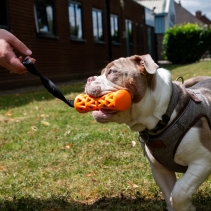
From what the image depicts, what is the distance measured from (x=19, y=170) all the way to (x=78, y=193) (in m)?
1.05

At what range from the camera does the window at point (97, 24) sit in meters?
21.3

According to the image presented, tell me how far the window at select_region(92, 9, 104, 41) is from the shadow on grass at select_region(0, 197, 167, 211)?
18.0 m

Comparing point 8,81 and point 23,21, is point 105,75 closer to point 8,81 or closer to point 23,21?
point 8,81

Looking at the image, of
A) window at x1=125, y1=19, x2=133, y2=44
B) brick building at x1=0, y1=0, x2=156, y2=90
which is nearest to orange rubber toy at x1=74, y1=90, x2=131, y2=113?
brick building at x1=0, y1=0, x2=156, y2=90

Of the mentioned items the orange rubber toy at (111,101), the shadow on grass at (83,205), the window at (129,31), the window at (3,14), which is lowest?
the window at (129,31)

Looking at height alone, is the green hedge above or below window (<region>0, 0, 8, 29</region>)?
below

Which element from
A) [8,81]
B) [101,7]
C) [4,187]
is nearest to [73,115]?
[4,187]

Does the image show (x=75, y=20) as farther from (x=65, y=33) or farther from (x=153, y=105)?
(x=153, y=105)

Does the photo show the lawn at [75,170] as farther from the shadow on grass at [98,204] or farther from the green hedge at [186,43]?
the green hedge at [186,43]

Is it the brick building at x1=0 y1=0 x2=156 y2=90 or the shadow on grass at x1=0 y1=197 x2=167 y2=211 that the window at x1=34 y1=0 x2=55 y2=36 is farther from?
the shadow on grass at x1=0 y1=197 x2=167 y2=211

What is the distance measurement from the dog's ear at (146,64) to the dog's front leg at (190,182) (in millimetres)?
723

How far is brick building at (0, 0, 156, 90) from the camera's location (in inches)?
553

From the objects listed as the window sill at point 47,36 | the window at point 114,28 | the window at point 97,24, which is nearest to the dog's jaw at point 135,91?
the window sill at point 47,36

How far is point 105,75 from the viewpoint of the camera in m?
2.97
